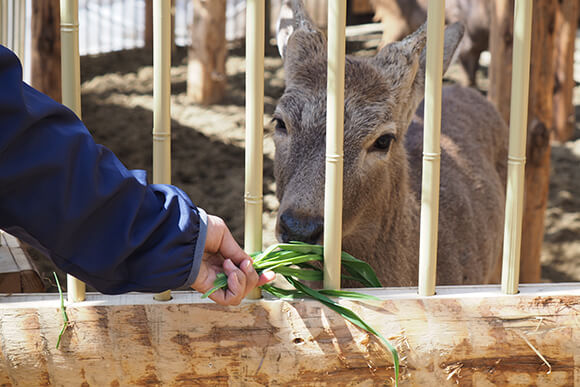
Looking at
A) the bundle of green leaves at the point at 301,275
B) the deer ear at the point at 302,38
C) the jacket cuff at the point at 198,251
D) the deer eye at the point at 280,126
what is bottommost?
the bundle of green leaves at the point at 301,275

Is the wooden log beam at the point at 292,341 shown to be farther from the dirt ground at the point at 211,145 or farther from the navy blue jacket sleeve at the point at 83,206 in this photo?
the dirt ground at the point at 211,145

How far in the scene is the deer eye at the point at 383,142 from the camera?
3303mm

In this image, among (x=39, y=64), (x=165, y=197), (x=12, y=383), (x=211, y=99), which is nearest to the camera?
(x=165, y=197)

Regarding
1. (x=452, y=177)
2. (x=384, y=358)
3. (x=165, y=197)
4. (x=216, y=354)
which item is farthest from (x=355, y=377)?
(x=452, y=177)

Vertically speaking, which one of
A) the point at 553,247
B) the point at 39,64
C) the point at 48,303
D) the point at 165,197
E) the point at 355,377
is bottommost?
the point at 553,247

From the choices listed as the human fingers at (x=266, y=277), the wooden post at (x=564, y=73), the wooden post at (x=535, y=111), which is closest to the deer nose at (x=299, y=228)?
the human fingers at (x=266, y=277)

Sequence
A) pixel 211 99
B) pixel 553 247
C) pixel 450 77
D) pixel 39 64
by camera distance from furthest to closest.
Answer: pixel 450 77 → pixel 211 99 → pixel 553 247 → pixel 39 64

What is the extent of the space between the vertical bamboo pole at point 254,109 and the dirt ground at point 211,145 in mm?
3187

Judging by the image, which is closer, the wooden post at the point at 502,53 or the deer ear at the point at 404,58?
the deer ear at the point at 404,58

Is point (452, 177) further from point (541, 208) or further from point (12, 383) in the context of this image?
point (12, 383)

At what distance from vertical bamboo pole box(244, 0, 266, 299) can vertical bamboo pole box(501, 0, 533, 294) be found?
0.81 meters

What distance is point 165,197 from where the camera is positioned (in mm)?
1882

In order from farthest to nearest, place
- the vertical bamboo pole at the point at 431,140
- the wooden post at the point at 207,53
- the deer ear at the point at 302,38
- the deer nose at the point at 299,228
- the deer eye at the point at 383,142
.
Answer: the wooden post at the point at 207,53 < the deer ear at the point at 302,38 < the deer eye at the point at 383,142 < the deer nose at the point at 299,228 < the vertical bamboo pole at the point at 431,140

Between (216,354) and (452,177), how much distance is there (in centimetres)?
291
